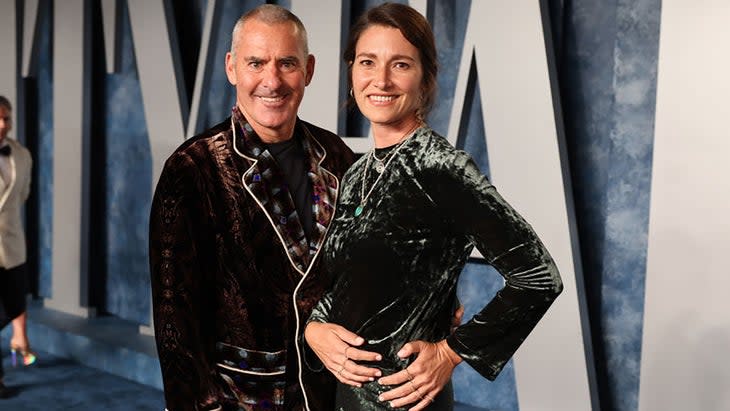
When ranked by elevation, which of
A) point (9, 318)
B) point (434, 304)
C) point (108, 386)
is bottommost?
point (108, 386)

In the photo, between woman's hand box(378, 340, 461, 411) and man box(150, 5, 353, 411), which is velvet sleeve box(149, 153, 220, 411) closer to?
man box(150, 5, 353, 411)

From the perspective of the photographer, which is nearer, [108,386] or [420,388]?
[420,388]

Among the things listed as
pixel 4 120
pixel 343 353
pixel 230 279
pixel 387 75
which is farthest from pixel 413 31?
pixel 4 120

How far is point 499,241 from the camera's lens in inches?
56.2

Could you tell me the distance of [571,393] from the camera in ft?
12.2

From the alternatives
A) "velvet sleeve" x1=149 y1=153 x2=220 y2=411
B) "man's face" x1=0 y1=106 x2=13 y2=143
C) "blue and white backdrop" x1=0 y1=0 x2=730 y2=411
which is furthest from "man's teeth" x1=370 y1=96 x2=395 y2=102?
"man's face" x1=0 y1=106 x2=13 y2=143

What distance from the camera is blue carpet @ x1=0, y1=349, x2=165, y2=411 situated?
4.48 m

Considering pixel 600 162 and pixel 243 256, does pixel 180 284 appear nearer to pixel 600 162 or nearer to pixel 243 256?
pixel 243 256

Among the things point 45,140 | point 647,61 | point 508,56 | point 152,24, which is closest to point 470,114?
point 508,56

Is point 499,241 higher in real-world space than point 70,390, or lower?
higher

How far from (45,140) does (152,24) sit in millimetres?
1498

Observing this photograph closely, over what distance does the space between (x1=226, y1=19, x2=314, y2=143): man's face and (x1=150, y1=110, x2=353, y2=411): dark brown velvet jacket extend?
79 millimetres

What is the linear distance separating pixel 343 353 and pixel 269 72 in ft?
2.04

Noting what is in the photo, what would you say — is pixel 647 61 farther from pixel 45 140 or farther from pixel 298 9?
pixel 45 140
